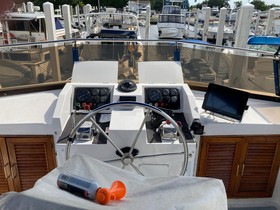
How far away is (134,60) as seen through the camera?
295cm

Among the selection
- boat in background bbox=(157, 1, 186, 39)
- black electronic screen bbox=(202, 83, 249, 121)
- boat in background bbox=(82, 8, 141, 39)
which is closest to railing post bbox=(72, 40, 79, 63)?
black electronic screen bbox=(202, 83, 249, 121)

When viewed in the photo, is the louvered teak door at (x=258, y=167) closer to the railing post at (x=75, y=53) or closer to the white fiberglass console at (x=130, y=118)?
the white fiberglass console at (x=130, y=118)

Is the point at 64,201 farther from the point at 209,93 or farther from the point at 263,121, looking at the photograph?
the point at 263,121

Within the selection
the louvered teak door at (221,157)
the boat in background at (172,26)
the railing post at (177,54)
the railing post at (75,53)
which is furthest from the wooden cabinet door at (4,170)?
the boat in background at (172,26)

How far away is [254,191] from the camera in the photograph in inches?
99.0

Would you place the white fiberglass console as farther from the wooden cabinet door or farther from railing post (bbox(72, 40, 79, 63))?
the wooden cabinet door

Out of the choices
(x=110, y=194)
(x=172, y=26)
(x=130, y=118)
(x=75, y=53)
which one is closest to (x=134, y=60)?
(x=75, y=53)

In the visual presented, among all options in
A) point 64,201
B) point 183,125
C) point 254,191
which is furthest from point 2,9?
point 254,191

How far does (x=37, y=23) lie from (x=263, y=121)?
7943mm

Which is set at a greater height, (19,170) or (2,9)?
(2,9)

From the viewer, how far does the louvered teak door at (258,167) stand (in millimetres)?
2307

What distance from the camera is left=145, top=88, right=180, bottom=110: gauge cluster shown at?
244 cm

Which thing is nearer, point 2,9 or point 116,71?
point 2,9

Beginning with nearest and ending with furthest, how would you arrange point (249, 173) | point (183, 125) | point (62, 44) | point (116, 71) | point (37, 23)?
point (183, 125) < point (249, 173) < point (116, 71) < point (62, 44) < point (37, 23)
